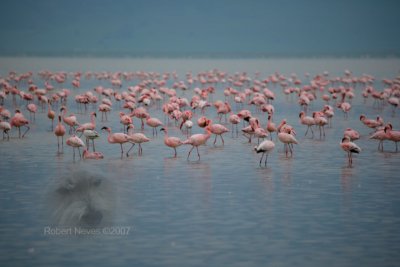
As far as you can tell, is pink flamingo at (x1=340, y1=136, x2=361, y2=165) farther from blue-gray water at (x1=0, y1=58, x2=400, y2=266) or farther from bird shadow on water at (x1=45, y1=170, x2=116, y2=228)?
bird shadow on water at (x1=45, y1=170, x2=116, y2=228)

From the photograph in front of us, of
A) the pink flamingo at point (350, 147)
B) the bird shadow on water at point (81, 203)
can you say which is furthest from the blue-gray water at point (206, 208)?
the pink flamingo at point (350, 147)

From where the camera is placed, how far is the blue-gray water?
951cm

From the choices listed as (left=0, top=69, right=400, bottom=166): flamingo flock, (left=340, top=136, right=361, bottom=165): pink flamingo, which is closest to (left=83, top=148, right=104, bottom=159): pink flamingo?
(left=0, top=69, right=400, bottom=166): flamingo flock

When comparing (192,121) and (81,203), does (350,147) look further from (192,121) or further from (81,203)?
(192,121)

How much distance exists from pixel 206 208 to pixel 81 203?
6.43 feet

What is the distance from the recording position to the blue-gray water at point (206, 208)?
31.2ft

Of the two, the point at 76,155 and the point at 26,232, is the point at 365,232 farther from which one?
the point at 76,155

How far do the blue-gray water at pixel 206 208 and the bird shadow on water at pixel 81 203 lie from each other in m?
0.02

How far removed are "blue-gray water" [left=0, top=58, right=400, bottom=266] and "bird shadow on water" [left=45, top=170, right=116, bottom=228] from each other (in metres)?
0.02

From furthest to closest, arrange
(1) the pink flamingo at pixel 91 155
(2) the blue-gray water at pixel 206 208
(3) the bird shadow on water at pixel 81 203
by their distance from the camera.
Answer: (1) the pink flamingo at pixel 91 155 < (3) the bird shadow on water at pixel 81 203 < (2) the blue-gray water at pixel 206 208

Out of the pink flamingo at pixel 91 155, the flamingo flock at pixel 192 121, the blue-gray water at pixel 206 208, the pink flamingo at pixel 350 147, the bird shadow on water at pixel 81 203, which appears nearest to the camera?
the blue-gray water at pixel 206 208

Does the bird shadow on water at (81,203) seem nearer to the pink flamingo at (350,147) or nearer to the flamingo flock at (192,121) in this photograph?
the flamingo flock at (192,121)

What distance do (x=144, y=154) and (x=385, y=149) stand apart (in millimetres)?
5515

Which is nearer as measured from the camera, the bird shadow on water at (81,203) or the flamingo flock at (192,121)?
the bird shadow on water at (81,203)
